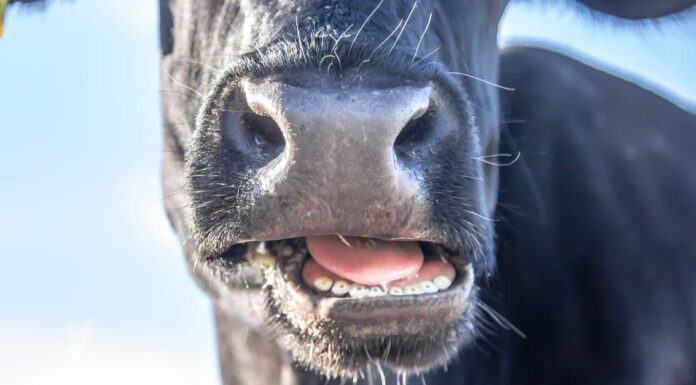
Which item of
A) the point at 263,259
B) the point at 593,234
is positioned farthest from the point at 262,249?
the point at 593,234

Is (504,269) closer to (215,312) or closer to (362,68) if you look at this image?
(215,312)

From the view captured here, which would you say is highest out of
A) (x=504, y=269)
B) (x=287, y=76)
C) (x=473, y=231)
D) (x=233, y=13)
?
(x=233, y=13)

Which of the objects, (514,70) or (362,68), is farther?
(514,70)

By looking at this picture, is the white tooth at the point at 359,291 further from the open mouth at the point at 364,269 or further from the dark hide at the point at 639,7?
the dark hide at the point at 639,7

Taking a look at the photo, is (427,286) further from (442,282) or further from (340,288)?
(340,288)

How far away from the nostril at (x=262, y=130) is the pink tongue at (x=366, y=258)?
326 mm

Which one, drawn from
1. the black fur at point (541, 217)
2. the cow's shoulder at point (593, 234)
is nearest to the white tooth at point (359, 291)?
the black fur at point (541, 217)

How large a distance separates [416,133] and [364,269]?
1.26 feet

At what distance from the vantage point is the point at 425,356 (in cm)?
260

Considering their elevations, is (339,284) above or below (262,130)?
below

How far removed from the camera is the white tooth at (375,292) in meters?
2.37

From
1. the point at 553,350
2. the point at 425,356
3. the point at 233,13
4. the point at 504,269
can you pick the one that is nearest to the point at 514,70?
the point at 504,269

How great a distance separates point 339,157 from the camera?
2082 mm

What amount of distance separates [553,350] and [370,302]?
1.34 m
